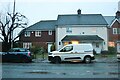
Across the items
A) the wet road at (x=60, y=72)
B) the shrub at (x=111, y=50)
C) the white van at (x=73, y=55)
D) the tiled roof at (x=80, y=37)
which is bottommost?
the wet road at (x=60, y=72)

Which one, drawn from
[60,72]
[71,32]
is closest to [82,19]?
[71,32]

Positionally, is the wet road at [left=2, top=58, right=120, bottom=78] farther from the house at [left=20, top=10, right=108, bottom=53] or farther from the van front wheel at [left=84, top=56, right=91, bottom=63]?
the house at [left=20, top=10, right=108, bottom=53]

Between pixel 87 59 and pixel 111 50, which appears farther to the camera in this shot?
pixel 111 50

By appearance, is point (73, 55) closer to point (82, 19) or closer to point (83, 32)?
point (83, 32)

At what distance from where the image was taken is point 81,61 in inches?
1168

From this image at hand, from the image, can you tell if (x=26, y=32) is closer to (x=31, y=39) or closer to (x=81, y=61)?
(x=31, y=39)

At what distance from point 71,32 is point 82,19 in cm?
347

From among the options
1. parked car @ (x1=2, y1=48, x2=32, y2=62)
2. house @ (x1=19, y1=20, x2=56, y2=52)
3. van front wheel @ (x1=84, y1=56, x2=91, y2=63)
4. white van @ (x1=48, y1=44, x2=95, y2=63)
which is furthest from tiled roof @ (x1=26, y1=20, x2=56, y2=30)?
van front wheel @ (x1=84, y1=56, x2=91, y2=63)

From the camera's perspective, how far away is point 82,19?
180 feet

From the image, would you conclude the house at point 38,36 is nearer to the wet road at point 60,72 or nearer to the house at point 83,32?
the house at point 83,32

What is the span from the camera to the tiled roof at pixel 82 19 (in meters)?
53.3

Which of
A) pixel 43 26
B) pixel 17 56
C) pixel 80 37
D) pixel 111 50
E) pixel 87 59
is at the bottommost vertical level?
pixel 87 59

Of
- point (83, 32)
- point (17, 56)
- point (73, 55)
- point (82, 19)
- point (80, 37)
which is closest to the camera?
point (73, 55)

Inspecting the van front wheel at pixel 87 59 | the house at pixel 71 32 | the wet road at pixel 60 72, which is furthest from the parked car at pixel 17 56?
the house at pixel 71 32
